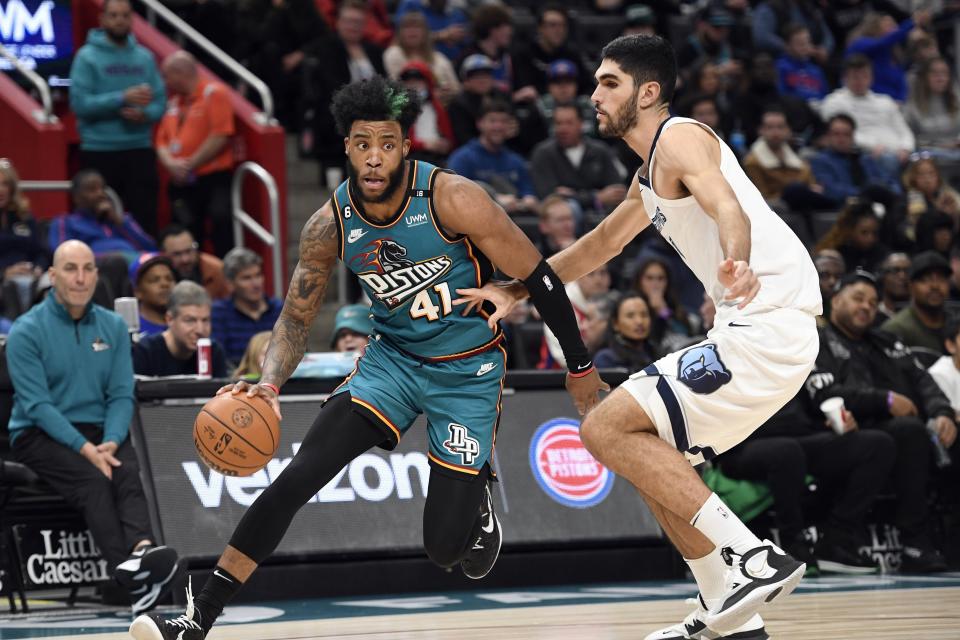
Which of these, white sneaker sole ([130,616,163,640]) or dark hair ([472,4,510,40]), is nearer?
white sneaker sole ([130,616,163,640])

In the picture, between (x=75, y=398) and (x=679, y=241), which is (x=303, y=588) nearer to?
(x=75, y=398)

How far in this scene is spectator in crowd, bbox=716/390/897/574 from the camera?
9.28 metres

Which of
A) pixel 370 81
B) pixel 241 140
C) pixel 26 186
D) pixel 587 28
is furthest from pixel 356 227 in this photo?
pixel 587 28

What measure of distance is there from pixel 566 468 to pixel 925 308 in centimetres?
375

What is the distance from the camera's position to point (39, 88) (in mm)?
12062

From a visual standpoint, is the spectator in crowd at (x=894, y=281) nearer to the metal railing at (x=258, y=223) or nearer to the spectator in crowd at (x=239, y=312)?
the metal railing at (x=258, y=223)

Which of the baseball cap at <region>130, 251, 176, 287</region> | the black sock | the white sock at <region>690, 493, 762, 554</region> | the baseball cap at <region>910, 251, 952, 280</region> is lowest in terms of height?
the black sock

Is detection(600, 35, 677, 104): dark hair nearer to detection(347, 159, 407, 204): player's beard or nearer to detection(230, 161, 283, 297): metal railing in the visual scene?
detection(347, 159, 407, 204): player's beard

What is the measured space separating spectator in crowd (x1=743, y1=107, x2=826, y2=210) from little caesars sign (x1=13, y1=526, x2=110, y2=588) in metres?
7.27

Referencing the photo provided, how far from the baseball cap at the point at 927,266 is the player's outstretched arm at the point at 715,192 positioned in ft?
20.6

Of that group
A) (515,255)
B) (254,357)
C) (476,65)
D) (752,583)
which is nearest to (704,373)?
(752,583)

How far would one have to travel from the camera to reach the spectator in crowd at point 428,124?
12680 mm

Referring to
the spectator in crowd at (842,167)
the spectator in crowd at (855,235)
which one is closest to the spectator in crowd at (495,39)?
the spectator in crowd at (842,167)

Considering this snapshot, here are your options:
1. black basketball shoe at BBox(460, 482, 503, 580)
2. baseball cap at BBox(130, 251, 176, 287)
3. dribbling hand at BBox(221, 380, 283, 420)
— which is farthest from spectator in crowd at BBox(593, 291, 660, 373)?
dribbling hand at BBox(221, 380, 283, 420)
